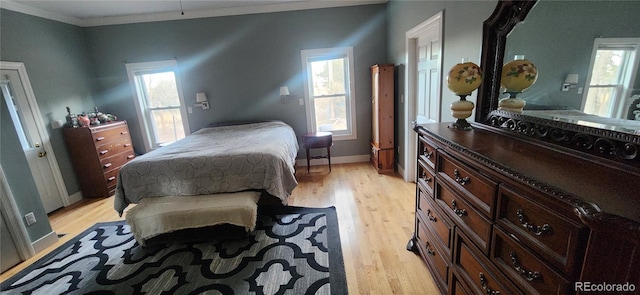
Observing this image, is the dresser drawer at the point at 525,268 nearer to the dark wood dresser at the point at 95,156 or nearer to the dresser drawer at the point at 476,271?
the dresser drawer at the point at 476,271

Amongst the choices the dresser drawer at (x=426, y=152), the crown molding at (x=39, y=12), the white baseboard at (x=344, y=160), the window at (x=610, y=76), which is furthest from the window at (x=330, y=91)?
the crown molding at (x=39, y=12)

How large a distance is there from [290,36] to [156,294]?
3562mm

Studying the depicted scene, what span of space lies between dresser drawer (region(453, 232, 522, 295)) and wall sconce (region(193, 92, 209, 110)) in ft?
12.9

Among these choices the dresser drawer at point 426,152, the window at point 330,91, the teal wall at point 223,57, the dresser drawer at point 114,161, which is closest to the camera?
the dresser drawer at point 426,152

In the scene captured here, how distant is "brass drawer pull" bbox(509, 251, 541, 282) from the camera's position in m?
0.83

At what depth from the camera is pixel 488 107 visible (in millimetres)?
1529

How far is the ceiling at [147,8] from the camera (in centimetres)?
323

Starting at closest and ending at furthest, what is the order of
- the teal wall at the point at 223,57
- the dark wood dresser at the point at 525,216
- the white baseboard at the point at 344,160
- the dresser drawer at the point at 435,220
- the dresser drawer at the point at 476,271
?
1. the dark wood dresser at the point at 525,216
2. the dresser drawer at the point at 476,271
3. the dresser drawer at the point at 435,220
4. the teal wall at the point at 223,57
5. the white baseboard at the point at 344,160

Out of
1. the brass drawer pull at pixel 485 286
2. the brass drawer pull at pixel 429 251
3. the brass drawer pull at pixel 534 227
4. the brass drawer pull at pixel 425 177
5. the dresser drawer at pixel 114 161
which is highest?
the brass drawer pull at pixel 534 227

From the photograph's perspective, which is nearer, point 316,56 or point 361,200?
point 361,200

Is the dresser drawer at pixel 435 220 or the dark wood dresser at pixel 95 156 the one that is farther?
the dark wood dresser at pixel 95 156

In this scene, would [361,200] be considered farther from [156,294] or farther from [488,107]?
[156,294]

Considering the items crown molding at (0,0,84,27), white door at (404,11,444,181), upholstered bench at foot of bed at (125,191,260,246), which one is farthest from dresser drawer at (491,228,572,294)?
crown molding at (0,0,84,27)

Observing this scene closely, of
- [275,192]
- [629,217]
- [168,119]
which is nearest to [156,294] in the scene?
[275,192]
